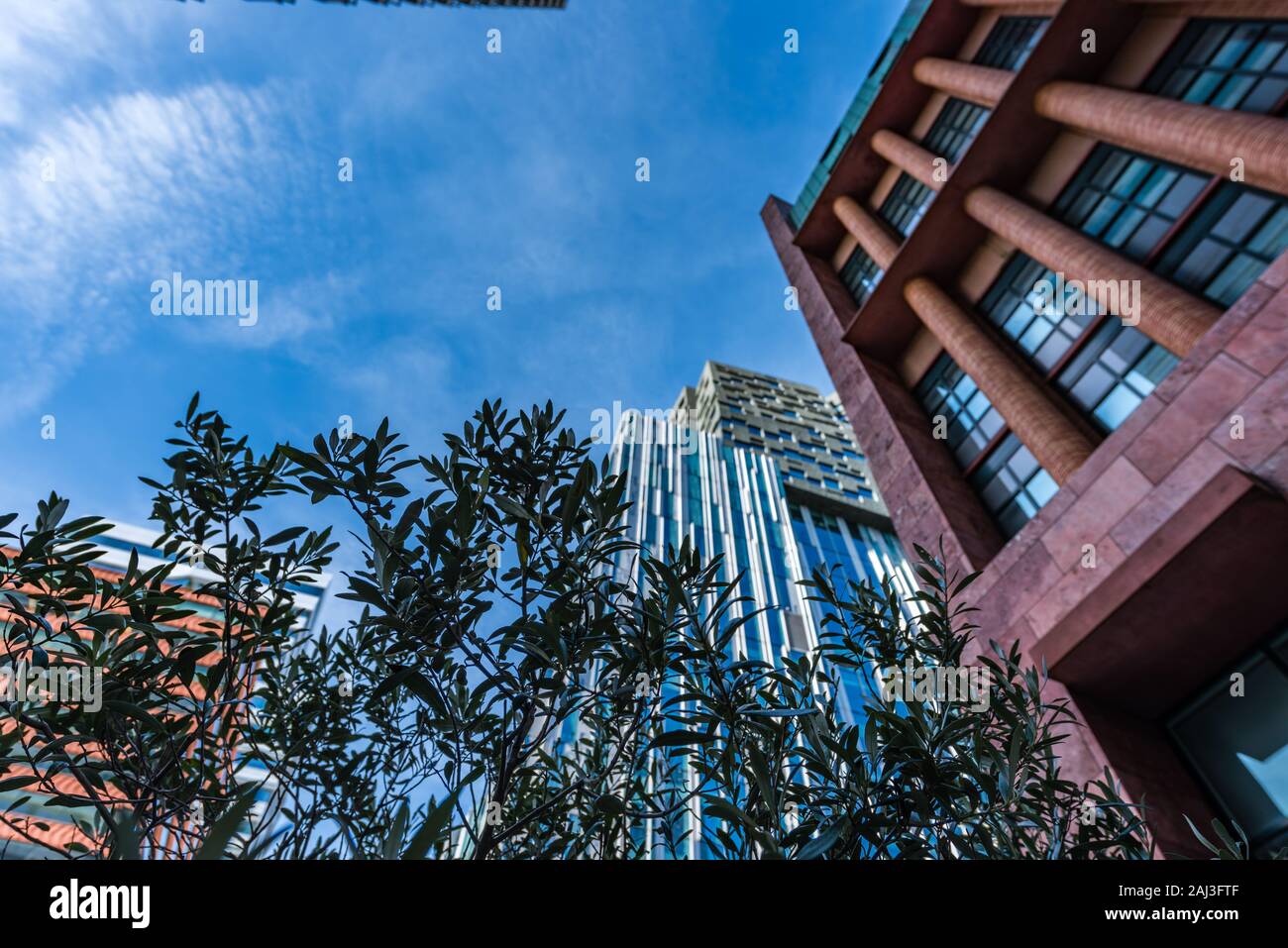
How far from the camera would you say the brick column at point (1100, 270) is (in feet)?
35.0

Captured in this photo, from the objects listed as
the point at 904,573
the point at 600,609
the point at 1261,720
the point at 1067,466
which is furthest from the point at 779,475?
the point at 600,609

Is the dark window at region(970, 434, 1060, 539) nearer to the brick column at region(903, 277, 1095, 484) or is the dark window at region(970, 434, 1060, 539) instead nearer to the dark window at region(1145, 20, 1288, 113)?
the brick column at region(903, 277, 1095, 484)

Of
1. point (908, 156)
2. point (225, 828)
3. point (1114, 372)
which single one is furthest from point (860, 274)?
point (225, 828)

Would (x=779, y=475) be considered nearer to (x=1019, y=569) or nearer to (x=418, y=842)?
(x=1019, y=569)

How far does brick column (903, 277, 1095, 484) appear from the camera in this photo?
12.1 m

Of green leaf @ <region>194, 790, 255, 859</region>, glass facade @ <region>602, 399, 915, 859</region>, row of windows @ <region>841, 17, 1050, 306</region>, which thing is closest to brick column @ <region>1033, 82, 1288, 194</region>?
row of windows @ <region>841, 17, 1050, 306</region>

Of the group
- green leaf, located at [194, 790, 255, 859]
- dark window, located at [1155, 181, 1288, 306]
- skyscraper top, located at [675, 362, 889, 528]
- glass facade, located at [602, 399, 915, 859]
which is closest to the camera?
green leaf, located at [194, 790, 255, 859]

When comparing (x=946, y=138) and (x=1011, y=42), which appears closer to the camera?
(x=1011, y=42)

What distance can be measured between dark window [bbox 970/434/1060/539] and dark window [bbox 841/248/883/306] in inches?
404

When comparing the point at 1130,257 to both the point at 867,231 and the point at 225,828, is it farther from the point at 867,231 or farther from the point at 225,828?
the point at 225,828

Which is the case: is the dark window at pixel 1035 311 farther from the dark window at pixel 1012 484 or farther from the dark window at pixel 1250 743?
the dark window at pixel 1250 743

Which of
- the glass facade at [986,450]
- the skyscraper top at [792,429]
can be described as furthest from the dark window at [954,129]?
the skyscraper top at [792,429]

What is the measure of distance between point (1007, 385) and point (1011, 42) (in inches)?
585

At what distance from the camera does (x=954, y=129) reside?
875 inches
